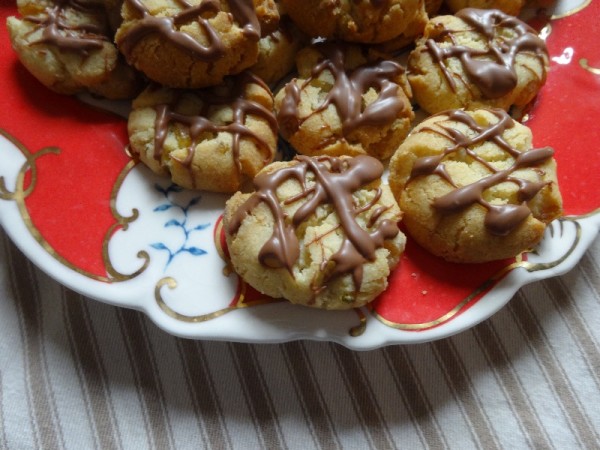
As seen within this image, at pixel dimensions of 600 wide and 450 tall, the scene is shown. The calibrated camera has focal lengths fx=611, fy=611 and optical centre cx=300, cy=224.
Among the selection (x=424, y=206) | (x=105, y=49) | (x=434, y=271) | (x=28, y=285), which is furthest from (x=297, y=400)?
(x=105, y=49)

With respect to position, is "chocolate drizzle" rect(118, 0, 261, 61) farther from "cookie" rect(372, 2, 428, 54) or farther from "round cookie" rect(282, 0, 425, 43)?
"cookie" rect(372, 2, 428, 54)

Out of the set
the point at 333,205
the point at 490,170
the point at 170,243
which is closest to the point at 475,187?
the point at 490,170

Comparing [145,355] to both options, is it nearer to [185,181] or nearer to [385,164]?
[185,181]

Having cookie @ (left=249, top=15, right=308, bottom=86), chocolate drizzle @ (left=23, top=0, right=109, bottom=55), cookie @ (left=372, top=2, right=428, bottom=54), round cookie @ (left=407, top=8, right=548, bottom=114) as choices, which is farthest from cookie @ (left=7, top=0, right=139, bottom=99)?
round cookie @ (left=407, top=8, right=548, bottom=114)

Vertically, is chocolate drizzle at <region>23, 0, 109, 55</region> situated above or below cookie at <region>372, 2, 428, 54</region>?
above

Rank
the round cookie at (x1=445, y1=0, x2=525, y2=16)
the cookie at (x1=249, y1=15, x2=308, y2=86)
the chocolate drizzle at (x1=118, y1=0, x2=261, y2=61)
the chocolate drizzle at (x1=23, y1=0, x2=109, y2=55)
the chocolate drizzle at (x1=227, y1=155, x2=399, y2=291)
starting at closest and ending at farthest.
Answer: the chocolate drizzle at (x1=227, y1=155, x2=399, y2=291) → the chocolate drizzle at (x1=118, y1=0, x2=261, y2=61) → the chocolate drizzle at (x1=23, y1=0, x2=109, y2=55) → the cookie at (x1=249, y1=15, x2=308, y2=86) → the round cookie at (x1=445, y1=0, x2=525, y2=16)

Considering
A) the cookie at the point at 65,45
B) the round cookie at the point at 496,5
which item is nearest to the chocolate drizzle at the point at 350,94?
the round cookie at the point at 496,5

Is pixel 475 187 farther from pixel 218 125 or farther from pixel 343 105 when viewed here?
pixel 218 125
